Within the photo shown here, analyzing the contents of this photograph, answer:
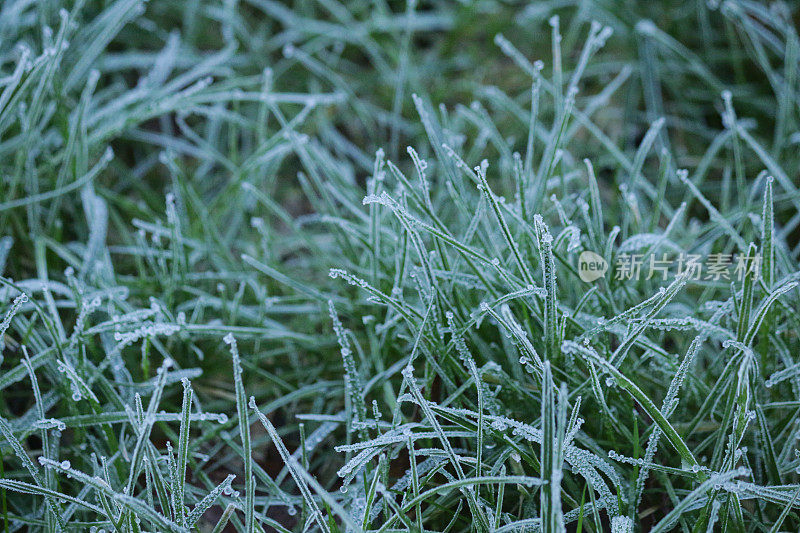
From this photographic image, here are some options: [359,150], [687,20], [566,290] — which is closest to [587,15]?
[687,20]

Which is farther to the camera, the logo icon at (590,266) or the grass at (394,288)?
the logo icon at (590,266)

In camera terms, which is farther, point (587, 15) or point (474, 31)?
point (474, 31)

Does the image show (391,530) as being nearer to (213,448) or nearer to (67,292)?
(213,448)

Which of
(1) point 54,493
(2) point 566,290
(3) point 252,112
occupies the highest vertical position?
(3) point 252,112

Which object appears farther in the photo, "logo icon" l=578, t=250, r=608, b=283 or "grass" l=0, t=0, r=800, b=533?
"logo icon" l=578, t=250, r=608, b=283
